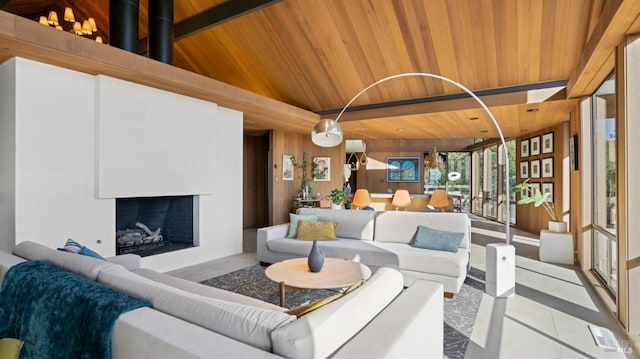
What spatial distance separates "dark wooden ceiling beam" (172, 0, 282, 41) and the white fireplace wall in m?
1.63

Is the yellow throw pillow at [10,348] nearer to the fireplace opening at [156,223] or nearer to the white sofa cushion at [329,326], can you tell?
the white sofa cushion at [329,326]

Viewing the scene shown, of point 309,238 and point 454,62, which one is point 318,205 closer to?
point 309,238

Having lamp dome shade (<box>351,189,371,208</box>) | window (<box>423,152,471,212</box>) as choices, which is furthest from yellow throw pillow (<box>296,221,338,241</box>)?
window (<box>423,152,471,212</box>)

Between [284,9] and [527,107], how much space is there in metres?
3.93

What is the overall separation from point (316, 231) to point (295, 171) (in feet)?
12.8

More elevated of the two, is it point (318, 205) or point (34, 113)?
point (34, 113)

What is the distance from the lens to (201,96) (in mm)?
5020

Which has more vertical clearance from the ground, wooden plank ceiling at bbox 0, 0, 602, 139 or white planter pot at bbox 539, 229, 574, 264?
wooden plank ceiling at bbox 0, 0, 602, 139

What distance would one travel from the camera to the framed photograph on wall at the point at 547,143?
7390 mm

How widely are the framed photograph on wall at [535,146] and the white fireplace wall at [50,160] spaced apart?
7.90m

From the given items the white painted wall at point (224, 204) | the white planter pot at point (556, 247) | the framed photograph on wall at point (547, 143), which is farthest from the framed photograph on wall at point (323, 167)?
the white planter pot at point (556, 247)

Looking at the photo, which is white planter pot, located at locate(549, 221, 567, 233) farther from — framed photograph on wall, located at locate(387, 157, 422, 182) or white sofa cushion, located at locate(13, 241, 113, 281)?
framed photograph on wall, located at locate(387, 157, 422, 182)

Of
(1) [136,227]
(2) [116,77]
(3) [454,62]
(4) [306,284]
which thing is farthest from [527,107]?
(1) [136,227]

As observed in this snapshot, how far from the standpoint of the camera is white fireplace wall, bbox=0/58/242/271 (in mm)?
3482
